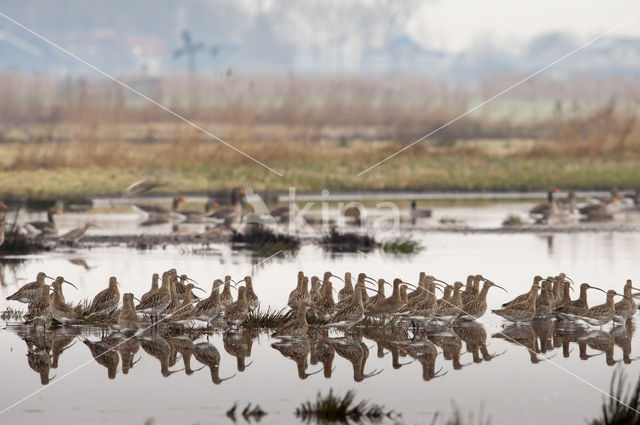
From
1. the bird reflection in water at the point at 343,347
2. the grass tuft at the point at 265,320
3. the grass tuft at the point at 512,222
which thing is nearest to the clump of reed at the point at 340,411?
the bird reflection in water at the point at 343,347

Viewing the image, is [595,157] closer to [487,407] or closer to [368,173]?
[368,173]

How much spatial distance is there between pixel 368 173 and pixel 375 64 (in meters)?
57.2

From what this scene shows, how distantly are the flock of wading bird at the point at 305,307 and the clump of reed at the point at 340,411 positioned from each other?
9.16 feet

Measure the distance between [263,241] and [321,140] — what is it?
121ft

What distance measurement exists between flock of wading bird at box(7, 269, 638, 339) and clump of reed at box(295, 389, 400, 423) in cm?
279

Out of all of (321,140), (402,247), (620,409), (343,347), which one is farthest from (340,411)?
(321,140)

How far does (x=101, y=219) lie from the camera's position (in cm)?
3203

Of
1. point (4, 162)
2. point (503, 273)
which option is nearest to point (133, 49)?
point (4, 162)

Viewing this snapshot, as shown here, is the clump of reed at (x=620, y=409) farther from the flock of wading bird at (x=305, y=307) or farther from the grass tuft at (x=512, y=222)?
the grass tuft at (x=512, y=222)

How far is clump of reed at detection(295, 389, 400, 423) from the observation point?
9.89 metres

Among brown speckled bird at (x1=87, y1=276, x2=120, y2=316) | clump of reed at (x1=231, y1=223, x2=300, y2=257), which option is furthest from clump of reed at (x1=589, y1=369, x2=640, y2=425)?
clump of reed at (x1=231, y1=223, x2=300, y2=257)

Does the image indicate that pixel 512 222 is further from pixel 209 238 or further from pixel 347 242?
pixel 209 238

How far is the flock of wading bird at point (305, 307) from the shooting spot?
13312 mm

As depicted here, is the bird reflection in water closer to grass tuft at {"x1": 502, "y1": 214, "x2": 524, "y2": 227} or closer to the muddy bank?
the muddy bank
